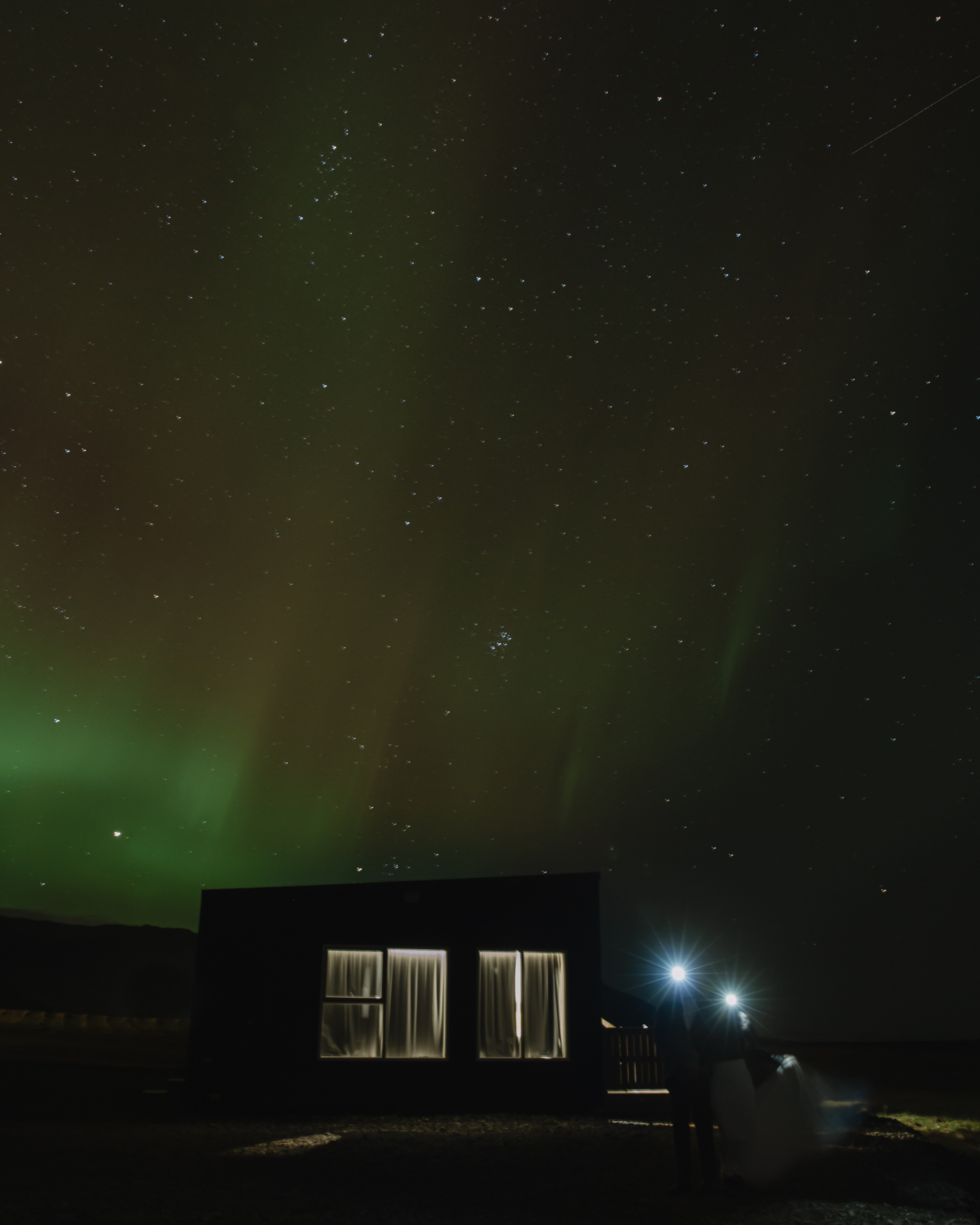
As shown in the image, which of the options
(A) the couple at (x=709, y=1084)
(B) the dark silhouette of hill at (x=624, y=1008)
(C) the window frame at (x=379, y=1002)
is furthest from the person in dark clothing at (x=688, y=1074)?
(B) the dark silhouette of hill at (x=624, y=1008)

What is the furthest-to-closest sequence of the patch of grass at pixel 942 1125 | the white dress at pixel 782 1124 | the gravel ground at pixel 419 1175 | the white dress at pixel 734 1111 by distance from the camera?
the patch of grass at pixel 942 1125
the white dress at pixel 782 1124
the white dress at pixel 734 1111
the gravel ground at pixel 419 1175

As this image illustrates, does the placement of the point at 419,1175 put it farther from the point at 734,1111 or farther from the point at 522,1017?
the point at 522,1017

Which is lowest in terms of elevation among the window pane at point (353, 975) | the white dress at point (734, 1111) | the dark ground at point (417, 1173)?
the dark ground at point (417, 1173)

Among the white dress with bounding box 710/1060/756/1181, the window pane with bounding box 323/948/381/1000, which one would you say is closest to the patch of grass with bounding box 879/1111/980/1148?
the white dress with bounding box 710/1060/756/1181

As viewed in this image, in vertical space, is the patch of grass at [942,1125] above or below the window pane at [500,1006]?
below

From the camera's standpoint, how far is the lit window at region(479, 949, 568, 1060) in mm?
11945

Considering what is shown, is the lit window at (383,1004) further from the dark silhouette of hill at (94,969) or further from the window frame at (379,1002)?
the dark silhouette of hill at (94,969)

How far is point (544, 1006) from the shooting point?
12.2 meters

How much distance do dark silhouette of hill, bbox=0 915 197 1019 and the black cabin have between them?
9139cm

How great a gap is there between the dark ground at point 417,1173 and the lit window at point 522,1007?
0.88 metres

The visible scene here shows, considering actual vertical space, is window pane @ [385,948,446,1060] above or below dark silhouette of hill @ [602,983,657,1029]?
above

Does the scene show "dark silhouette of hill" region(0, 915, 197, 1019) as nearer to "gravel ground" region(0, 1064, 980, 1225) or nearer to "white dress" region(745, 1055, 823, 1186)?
"gravel ground" region(0, 1064, 980, 1225)

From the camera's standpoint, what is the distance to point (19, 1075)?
17.8 m

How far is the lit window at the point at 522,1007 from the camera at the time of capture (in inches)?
470
